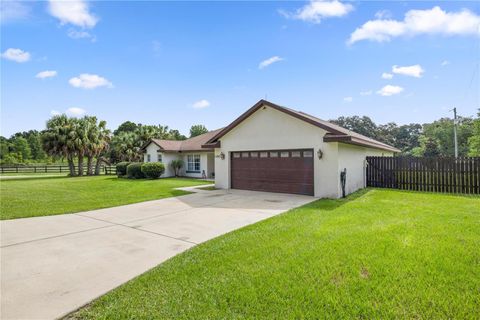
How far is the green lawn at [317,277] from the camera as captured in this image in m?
2.82

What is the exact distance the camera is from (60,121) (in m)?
25.9

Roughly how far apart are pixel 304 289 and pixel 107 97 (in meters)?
23.3

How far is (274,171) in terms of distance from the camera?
12.1 m

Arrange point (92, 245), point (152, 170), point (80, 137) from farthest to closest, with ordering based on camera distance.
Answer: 1. point (80, 137)
2. point (152, 170)
3. point (92, 245)

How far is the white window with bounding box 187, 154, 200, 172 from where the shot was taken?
73.5 feet

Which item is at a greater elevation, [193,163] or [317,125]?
[317,125]

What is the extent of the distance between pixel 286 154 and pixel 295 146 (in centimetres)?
65

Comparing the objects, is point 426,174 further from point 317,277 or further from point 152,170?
point 152,170

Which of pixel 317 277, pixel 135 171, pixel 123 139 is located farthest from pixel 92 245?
pixel 123 139

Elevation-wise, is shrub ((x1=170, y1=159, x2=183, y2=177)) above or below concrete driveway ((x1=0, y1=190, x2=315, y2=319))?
above

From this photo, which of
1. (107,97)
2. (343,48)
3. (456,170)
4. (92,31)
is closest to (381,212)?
(456,170)

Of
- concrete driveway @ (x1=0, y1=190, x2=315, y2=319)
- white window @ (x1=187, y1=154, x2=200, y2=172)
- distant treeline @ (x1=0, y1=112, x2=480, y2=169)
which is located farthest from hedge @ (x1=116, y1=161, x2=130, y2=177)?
concrete driveway @ (x1=0, y1=190, x2=315, y2=319)

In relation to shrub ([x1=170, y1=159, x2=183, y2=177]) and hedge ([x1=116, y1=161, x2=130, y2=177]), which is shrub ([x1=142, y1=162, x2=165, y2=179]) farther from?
A: hedge ([x1=116, y1=161, x2=130, y2=177])

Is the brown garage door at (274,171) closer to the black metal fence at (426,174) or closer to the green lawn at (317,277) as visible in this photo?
the black metal fence at (426,174)
